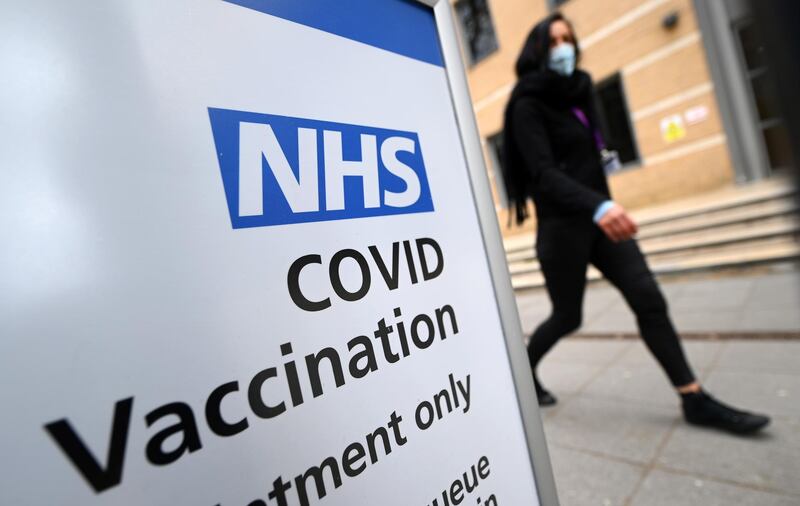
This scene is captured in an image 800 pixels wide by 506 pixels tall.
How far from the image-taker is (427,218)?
0.94 m

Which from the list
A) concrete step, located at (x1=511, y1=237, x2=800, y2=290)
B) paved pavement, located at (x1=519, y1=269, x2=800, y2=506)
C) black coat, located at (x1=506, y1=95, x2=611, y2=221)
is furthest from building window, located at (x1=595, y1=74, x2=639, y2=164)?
black coat, located at (x1=506, y1=95, x2=611, y2=221)

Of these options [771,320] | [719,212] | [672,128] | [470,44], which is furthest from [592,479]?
[470,44]

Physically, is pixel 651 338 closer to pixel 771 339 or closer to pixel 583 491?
pixel 583 491

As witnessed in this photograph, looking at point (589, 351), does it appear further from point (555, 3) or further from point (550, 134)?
point (555, 3)

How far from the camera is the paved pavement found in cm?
173

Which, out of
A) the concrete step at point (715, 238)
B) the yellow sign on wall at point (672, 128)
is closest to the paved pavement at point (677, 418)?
the concrete step at point (715, 238)

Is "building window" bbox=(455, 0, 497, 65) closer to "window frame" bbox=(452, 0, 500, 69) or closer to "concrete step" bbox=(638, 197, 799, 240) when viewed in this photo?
"window frame" bbox=(452, 0, 500, 69)

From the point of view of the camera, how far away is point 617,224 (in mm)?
1862

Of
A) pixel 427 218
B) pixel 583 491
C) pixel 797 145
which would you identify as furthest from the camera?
pixel 583 491

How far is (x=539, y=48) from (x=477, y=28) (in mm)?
9216

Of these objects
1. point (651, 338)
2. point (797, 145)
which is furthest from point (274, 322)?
point (651, 338)

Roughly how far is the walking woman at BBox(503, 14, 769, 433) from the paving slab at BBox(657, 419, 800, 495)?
73 mm

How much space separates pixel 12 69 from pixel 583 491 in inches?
84.4

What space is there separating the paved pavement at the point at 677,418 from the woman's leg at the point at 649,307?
31 centimetres
